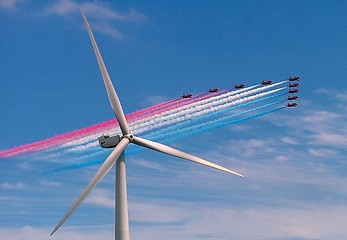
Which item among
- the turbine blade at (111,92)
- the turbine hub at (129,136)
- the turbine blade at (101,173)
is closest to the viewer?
the turbine blade at (101,173)

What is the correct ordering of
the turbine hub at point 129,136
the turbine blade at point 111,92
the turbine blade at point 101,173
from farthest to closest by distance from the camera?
1. the turbine hub at point 129,136
2. the turbine blade at point 111,92
3. the turbine blade at point 101,173

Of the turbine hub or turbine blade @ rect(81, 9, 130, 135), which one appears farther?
the turbine hub

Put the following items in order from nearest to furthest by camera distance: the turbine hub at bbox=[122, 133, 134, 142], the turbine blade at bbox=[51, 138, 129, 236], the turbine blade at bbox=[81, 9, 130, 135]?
the turbine blade at bbox=[51, 138, 129, 236] < the turbine blade at bbox=[81, 9, 130, 135] < the turbine hub at bbox=[122, 133, 134, 142]

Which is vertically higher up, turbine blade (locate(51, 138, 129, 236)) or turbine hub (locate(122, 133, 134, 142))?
turbine hub (locate(122, 133, 134, 142))

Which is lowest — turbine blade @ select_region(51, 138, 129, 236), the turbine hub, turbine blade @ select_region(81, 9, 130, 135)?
turbine blade @ select_region(51, 138, 129, 236)

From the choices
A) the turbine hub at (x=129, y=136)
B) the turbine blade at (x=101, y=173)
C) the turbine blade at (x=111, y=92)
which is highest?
the turbine blade at (x=111, y=92)

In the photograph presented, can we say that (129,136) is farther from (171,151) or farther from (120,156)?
(171,151)

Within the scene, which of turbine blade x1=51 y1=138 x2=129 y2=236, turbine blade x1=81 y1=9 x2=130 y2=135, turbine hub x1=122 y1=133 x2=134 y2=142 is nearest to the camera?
turbine blade x1=51 y1=138 x2=129 y2=236

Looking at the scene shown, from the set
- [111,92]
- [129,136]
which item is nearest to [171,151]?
[129,136]

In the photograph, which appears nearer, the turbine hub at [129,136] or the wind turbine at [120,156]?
the wind turbine at [120,156]

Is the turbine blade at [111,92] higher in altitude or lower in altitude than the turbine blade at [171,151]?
higher

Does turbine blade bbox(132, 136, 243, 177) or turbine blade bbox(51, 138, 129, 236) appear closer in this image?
turbine blade bbox(51, 138, 129, 236)
